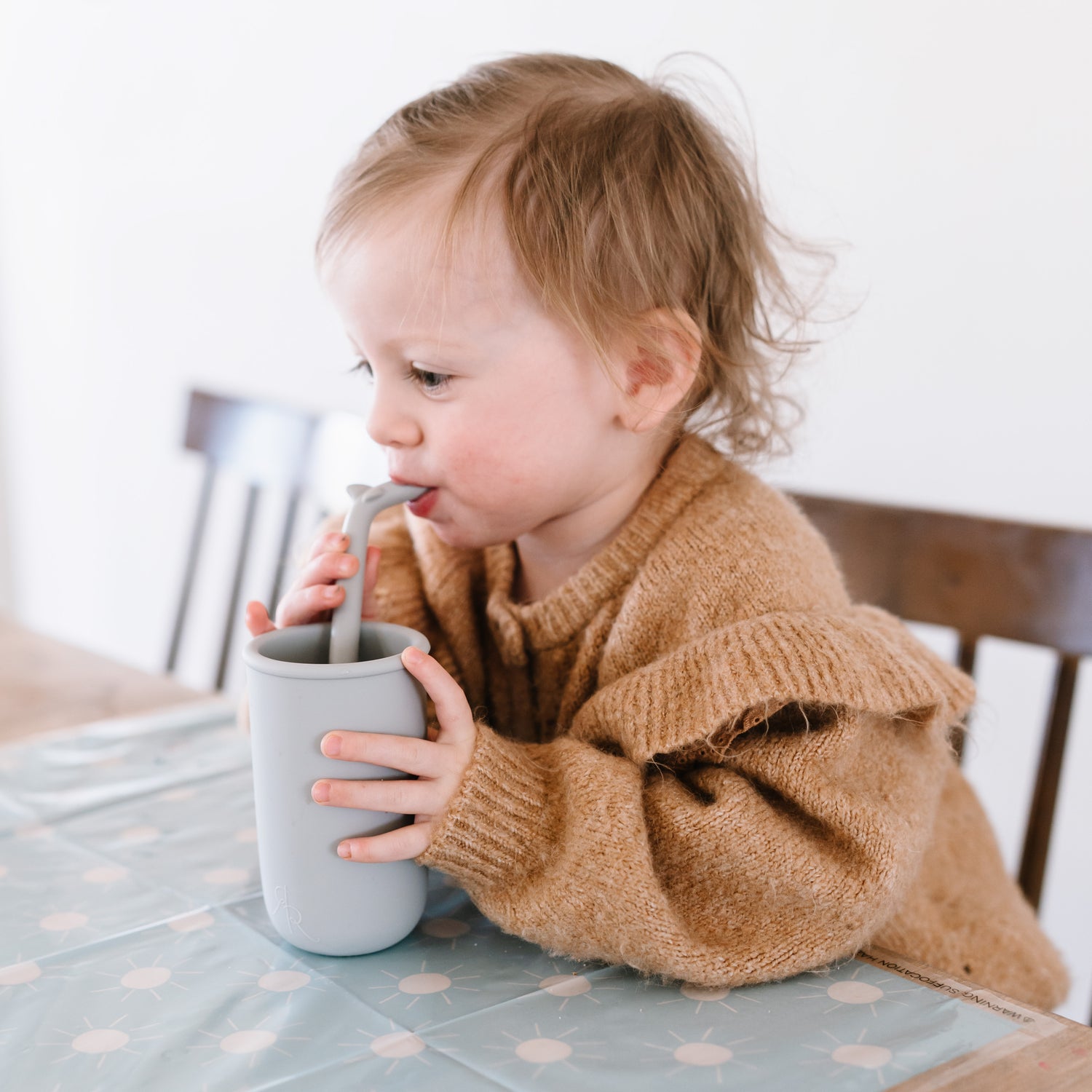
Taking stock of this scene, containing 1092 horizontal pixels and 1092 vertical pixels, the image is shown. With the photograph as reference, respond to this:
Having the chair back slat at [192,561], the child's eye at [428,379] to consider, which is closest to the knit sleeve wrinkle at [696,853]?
the child's eye at [428,379]

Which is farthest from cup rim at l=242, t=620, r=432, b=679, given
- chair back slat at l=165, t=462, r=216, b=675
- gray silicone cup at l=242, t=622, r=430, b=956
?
chair back slat at l=165, t=462, r=216, b=675

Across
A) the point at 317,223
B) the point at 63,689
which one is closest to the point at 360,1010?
the point at 63,689

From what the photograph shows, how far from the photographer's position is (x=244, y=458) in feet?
4.28

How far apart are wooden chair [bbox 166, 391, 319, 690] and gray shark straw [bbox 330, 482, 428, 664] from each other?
557mm

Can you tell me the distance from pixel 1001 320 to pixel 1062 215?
0.12 metres

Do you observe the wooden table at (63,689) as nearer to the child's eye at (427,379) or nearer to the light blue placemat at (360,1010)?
the light blue placemat at (360,1010)

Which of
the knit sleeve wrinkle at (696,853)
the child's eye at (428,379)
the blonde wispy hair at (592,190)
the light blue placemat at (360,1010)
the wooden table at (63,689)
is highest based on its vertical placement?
the blonde wispy hair at (592,190)

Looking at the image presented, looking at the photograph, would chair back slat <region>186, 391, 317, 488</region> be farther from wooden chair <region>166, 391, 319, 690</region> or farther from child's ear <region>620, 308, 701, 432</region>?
child's ear <region>620, 308, 701, 432</region>

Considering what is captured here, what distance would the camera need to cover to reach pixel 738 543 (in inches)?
28.4

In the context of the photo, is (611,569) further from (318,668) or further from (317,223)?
(317,223)

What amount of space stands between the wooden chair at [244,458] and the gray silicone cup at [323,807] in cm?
64

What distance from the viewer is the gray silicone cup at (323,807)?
56 centimetres

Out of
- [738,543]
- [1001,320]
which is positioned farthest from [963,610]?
[1001,320]

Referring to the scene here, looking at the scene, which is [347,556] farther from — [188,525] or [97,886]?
[188,525]
